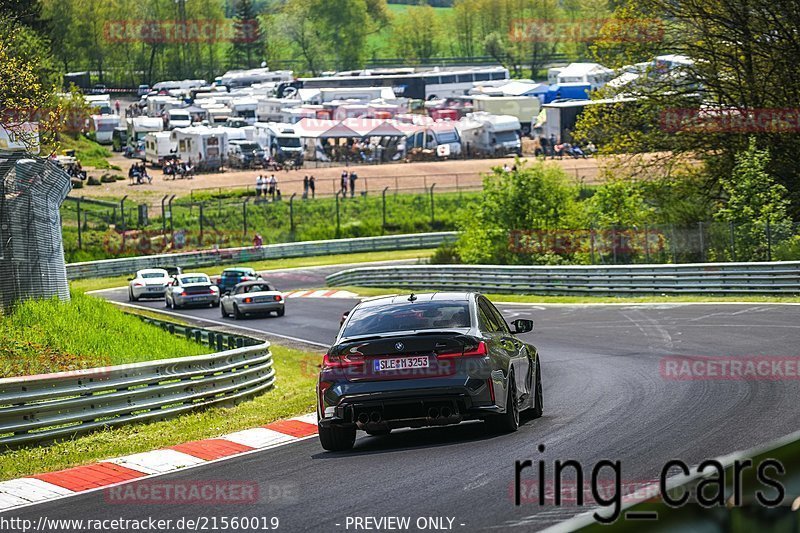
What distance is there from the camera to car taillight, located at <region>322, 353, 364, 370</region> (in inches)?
416

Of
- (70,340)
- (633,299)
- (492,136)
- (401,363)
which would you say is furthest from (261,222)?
(401,363)

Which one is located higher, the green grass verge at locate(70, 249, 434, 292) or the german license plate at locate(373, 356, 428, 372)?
the german license plate at locate(373, 356, 428, 372)

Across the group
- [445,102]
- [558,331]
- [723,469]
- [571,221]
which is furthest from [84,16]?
[723,469]

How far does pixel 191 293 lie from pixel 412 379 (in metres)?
30.9

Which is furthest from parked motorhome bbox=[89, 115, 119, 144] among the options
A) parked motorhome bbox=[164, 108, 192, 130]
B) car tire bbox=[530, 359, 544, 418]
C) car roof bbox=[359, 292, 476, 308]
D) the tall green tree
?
car roof bbox=[359, 292, 476, 308]

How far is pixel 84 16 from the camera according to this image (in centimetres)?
13900

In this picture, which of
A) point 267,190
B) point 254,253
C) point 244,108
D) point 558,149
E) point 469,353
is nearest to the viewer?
point 469,353

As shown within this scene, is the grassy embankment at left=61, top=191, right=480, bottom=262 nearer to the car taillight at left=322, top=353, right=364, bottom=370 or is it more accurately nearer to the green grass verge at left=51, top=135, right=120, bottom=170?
the green grass verge at left=51, top=135, right=120, bottom=170

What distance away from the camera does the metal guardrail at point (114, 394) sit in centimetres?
1278

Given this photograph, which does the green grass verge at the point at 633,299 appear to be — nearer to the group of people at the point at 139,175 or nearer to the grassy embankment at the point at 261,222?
the grassy embankment at the point at 261,222

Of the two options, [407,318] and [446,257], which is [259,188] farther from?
[407,318]

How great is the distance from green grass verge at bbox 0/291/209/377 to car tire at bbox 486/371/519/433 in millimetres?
7158

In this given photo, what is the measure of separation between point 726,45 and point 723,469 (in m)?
34.8

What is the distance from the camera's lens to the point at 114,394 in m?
14.1
